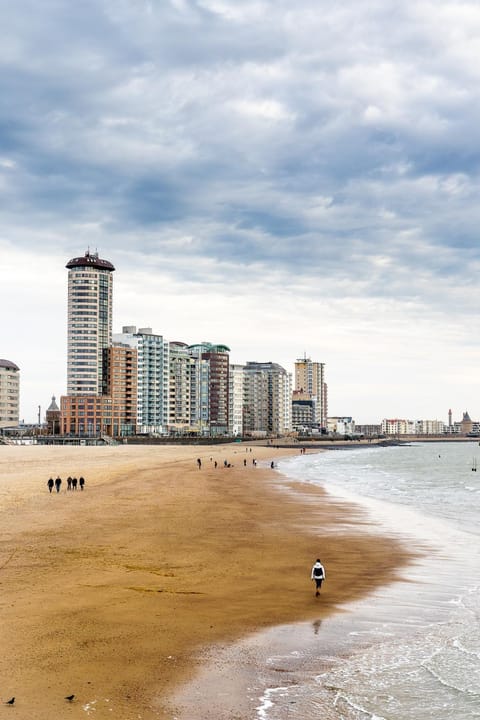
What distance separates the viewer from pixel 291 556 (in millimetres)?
32312

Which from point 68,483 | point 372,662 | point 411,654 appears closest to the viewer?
point 372,662

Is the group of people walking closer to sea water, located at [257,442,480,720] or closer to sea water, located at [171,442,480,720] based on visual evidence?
sea water, located at [257,442,480,720]

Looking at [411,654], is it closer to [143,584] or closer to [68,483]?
[143,584]

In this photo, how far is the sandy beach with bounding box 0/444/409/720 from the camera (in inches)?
627

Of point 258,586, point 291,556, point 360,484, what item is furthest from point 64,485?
point 258,586

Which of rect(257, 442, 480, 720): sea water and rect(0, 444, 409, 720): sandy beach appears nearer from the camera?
rect(257, 442, 480, 720): sea water

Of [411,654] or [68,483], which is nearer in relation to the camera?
[411,654]

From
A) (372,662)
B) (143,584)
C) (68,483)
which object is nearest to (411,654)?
(372,662)

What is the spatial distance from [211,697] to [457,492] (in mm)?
60808

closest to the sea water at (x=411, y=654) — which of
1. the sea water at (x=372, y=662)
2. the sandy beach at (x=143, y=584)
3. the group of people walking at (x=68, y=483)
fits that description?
the sea water at (x=372, y=662)


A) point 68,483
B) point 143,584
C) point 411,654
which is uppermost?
point 68,483

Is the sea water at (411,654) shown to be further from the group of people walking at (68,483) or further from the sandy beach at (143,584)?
the group of people walking at (68,483)

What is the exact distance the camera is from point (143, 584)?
25.2m

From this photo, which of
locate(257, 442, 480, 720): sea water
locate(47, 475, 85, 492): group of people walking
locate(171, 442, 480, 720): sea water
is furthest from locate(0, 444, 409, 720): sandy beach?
locate(47, 475, 85, 492): group of people walking
